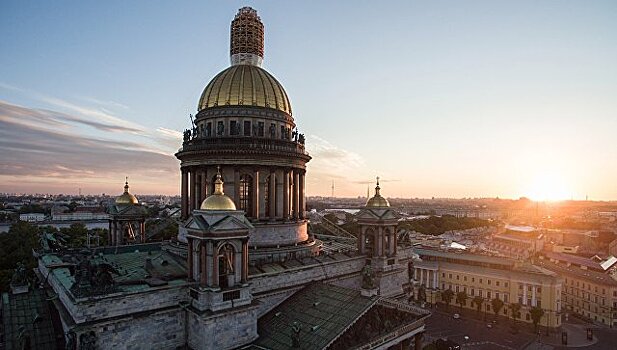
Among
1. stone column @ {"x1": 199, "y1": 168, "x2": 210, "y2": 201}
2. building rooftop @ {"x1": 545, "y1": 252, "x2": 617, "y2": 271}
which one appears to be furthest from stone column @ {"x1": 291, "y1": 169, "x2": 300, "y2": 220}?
A: building rooftop @ {"x1": 545, "y1": 252, "x2": 617, "y2": 271}

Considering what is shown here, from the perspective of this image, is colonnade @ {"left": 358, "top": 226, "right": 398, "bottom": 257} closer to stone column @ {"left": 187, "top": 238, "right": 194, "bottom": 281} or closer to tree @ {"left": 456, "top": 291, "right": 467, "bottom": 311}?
stone column @ {"left": 187, "top": 238, "right": 194, "bottom": 281}

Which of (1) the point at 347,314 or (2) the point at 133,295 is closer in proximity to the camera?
(2) the point at 133,295

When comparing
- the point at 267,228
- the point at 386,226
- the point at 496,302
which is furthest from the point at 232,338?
the point at 496,302

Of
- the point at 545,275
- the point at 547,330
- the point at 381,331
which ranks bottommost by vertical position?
the point at 547,330

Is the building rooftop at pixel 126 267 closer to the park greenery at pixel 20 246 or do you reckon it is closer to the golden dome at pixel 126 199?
the golden dome at pixel 126 199

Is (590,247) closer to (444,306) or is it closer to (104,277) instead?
(444,306)

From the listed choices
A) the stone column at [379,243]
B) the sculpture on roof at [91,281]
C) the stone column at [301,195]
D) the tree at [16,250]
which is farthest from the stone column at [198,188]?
the tree at [16,250]

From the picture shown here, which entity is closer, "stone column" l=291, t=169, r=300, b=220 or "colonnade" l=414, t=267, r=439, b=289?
"stone column" l=291, t=169, r=300, b=220
